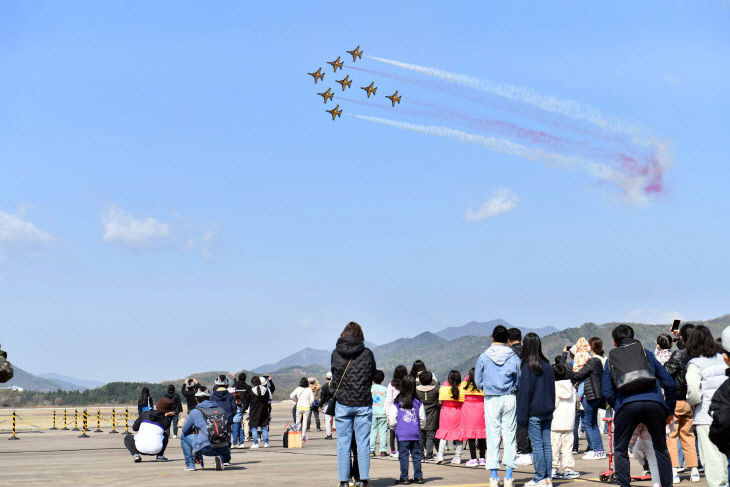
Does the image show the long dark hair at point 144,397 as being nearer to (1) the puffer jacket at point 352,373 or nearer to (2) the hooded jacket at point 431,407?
(2) the hooded jacket at point 431,407

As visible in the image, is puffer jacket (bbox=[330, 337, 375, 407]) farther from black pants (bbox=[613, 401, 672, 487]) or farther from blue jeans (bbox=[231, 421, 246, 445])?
blue jeans (bbox=[231, 421, 246, 445])

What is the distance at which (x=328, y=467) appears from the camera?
51.2 ft

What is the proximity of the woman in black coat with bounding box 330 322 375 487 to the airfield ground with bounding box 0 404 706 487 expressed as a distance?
3.93ft

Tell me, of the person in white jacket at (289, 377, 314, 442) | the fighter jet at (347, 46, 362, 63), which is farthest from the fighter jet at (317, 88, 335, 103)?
the person in white jacket at (289, 377, 314, 442)

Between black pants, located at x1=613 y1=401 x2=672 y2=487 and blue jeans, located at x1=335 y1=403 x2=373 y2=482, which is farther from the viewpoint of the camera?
blue jeans, located at x1=335 y1=403 x2=373 y2=482

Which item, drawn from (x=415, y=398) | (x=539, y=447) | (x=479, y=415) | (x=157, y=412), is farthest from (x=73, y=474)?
(x=539, y=447)

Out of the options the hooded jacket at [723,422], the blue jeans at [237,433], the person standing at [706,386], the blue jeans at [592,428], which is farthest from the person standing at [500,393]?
the blue jeans at [237,433]

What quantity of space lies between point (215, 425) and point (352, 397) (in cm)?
500

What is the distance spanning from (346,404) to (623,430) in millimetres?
3599

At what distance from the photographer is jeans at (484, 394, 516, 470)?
11.6 metres

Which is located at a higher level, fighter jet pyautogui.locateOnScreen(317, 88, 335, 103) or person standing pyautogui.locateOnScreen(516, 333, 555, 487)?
fighter jet pyautogui.locateOnScreen(317, 88, 335, 103)

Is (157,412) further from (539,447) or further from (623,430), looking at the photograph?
(623,430)

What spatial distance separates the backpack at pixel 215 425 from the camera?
50.4 feet

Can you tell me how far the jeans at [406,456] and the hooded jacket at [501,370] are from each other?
2.01m
